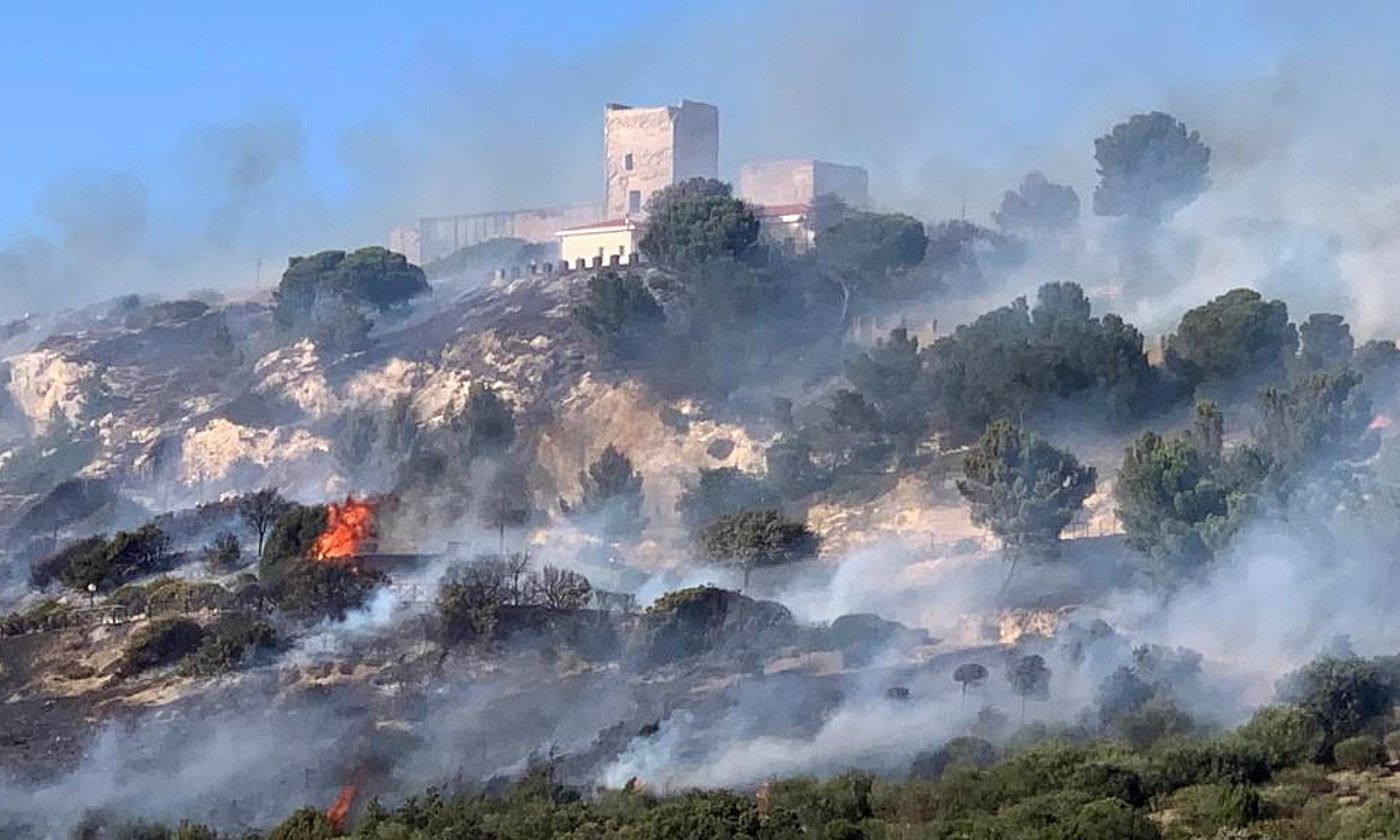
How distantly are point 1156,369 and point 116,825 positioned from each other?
26.4 meters

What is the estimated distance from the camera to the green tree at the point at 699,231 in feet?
189

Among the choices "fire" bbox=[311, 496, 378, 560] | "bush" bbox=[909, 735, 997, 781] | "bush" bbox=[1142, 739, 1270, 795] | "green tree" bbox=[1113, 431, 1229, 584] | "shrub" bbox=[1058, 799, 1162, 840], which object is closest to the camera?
"shrub" bbox=[1058, 799, 1162, 840]

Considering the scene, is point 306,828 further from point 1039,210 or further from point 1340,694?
point 1039,210

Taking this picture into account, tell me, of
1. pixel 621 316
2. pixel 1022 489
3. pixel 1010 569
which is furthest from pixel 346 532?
pixel 1022 489

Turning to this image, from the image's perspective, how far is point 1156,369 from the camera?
149 feet

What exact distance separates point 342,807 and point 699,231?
31.6 m

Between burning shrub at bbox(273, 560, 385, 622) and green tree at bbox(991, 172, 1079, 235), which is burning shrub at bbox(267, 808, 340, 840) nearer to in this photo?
burning shrub at bbox(273, 560, 385, 622)

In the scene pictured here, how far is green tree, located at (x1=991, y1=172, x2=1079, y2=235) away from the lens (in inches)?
2776

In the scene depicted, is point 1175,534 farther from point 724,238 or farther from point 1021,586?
point 724,238

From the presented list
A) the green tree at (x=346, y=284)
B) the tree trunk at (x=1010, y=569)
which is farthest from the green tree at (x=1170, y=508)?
the green tree at (x=346, y=284)

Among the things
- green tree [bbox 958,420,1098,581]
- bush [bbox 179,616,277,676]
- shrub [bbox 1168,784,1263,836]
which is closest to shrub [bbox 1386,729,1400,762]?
shrub [bbox 1168,784,1263,836]

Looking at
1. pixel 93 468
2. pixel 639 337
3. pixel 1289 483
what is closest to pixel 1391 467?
pixel 1289 483

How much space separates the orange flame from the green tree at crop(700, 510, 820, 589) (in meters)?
12.0

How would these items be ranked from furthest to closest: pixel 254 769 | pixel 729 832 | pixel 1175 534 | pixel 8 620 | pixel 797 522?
1. pixel 797 522
2. pixel 8 620
3. pixel 1175 534
4. pixel 254 769
5. pixel 729 832
